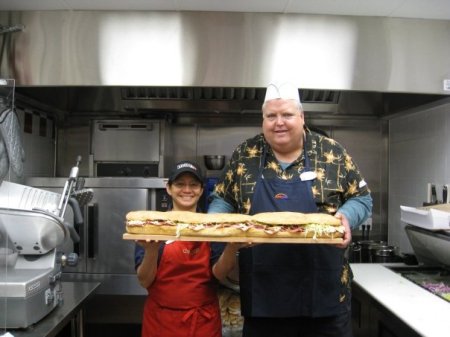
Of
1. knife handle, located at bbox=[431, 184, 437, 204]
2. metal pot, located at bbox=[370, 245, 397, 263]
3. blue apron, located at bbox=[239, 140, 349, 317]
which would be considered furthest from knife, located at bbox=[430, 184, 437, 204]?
blue apron, located at bbox=[239, 140, 349, 317]

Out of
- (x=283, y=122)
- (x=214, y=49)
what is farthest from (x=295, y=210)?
(x=214, y=49)

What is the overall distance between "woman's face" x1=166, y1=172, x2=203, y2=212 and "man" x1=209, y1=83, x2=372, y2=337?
22cm

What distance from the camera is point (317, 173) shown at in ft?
5.16

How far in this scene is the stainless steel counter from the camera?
5.00 ft

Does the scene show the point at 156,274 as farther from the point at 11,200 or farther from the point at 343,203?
the point at 343,203

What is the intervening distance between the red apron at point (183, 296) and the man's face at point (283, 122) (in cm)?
59

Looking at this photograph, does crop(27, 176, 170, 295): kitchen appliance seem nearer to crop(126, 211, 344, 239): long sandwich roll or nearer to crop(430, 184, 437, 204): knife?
crop(126, 211, 344, 239): long sandwich roll

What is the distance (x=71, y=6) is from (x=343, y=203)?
1.91 meters

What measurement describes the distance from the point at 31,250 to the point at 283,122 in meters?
1.26

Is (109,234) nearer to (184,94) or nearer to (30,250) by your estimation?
(30,250)

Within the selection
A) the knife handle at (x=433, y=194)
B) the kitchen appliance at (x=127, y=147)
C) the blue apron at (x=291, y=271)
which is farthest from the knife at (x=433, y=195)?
the kitchen appliance at (x=127, y=147)

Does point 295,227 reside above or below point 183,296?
above

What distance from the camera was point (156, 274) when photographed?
5.31 feet

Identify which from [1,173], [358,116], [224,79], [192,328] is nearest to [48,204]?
[1,173]
